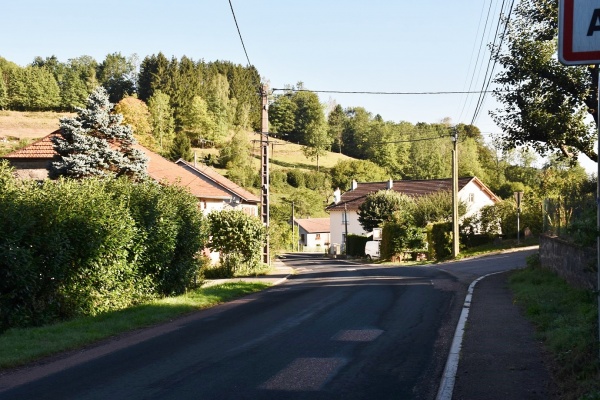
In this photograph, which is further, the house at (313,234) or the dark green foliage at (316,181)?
the dark green foliage at (316,181)

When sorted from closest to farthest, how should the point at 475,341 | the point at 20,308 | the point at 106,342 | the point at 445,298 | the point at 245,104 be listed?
the point at 475,341 → the point at 106,342 → the point at 20,308 → the point at 445,298 → the point at 245,104

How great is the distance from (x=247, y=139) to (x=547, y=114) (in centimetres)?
8537

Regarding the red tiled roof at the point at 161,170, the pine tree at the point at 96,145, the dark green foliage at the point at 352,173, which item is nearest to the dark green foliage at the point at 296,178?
the dark green foliage at the point at 352,173

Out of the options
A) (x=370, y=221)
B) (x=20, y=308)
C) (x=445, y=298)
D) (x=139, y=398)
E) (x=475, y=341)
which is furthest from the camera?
(x=370, y=221)

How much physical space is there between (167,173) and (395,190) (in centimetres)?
4631

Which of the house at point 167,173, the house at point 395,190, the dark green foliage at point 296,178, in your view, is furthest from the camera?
the dark green foliage at point 296,178

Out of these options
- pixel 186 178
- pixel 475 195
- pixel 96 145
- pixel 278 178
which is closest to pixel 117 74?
pixel 278 178

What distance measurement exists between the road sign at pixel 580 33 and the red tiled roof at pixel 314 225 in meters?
99.3

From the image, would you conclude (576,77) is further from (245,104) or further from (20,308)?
(245,104)

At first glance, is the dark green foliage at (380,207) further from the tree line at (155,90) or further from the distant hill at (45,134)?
the tree line at (155,90)

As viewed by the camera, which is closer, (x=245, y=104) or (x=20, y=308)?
(x=20, y=308)

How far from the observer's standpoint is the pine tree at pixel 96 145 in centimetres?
2970

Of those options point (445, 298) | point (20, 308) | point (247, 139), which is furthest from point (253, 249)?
point (247, 139)

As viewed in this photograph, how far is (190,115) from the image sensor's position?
112062 mm
